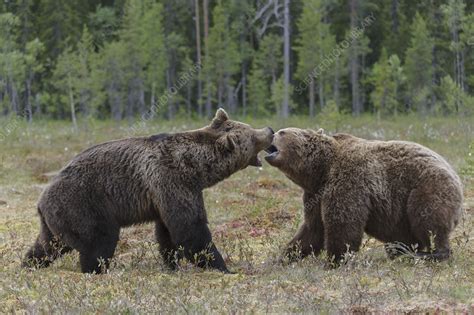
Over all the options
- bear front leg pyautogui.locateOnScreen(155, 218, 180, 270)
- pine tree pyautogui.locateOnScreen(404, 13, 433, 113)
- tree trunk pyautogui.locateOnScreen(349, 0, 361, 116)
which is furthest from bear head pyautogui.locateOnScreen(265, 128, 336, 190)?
tree trunk pyautogui.locateOnScreen(349, 0, 361, 116)

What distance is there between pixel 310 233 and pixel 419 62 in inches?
1478

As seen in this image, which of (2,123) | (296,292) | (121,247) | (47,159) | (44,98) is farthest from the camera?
(44,98)

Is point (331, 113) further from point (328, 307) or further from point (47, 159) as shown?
point (328, 307)

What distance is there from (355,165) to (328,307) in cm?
252

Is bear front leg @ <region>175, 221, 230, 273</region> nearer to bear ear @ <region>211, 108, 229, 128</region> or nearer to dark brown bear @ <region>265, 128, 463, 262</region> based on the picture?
dark brown bear @ <region>265, 128, 463, 262</region>

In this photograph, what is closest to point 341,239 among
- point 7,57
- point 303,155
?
point 303,155

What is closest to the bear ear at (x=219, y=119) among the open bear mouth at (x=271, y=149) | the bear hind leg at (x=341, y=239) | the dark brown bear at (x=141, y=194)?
the dark brown bear at (x=141, y=194)

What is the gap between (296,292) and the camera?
21.4 ft

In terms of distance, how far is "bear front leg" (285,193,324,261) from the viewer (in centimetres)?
837

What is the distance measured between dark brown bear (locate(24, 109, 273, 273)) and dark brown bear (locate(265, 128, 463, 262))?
1.95 feet

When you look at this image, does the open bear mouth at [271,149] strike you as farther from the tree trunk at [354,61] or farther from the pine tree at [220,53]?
the pine tree at [220,53]

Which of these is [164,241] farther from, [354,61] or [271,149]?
[354,61]

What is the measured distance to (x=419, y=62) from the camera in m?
43.9

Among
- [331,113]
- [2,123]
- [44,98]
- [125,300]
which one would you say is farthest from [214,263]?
[44,98]
